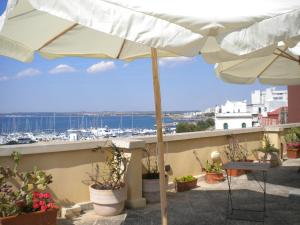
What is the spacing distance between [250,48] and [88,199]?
3873mm

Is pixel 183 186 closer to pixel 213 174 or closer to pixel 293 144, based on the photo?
pixel 213 174

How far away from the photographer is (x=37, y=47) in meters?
3.83

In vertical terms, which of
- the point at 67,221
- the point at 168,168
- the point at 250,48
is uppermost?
the point at 250,48

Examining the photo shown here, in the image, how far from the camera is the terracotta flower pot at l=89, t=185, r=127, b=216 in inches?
193

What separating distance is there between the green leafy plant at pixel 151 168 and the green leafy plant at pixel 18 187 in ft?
5.86

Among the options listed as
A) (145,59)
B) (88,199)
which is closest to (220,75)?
(145,59)

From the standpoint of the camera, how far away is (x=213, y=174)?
699cm

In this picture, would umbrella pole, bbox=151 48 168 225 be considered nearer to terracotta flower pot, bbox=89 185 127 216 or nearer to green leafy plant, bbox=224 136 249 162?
terracotta flower pot, bbox=89 185 127 216

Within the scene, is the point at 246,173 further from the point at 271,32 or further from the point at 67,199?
the point at 271,32

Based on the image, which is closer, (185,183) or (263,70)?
(263,70)

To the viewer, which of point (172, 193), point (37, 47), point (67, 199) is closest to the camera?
point (37, 47)

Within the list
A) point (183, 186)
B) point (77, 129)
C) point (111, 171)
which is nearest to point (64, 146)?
point (111, 171)

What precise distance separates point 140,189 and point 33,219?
1918 millimetres

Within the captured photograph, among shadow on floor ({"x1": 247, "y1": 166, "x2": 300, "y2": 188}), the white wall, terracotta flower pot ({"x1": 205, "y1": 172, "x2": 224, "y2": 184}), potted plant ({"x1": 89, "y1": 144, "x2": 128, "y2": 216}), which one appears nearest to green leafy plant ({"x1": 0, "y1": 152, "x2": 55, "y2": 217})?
potted plant ({"x1": 89, "y1": 144, "x2": 128, "y2": 216})
